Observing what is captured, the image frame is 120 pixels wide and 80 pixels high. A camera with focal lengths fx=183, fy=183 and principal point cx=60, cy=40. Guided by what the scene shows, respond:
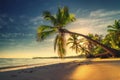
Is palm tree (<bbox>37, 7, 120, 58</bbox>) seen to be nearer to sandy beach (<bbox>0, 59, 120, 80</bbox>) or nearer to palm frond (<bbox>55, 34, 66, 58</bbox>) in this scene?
palm frond (<bbox>55, 34, 66, 58</bbox>)

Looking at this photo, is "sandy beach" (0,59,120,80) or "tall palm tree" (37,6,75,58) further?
"tall palm tree" (37,6,75,58)

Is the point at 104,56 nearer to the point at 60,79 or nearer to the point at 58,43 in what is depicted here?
the point at 58,43

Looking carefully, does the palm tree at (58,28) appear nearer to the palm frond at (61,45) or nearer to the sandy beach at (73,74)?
the palm frond at (61,45)

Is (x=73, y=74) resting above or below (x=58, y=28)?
below

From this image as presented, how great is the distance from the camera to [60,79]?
6223 mm

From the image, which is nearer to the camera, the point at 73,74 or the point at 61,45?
the point at 73,74

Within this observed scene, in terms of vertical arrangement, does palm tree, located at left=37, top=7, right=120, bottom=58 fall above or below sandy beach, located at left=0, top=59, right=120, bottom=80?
above

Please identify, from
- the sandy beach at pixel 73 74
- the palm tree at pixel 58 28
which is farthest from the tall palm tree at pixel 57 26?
the sandy beach at pixel 73 74

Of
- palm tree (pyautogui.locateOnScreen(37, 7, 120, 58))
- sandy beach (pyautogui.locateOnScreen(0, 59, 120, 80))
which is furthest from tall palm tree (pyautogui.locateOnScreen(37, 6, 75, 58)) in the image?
sandy beach (pyautogui.locateOnScreen(0, 59, 120, 80))

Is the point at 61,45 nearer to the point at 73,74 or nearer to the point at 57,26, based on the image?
the point at 57,26

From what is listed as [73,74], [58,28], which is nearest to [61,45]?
[58,28]

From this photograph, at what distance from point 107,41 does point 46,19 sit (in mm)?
21011

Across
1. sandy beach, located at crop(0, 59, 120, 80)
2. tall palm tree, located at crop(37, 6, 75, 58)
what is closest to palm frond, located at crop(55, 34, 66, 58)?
tall palm tree, located at crop(37, 6, 75, 58)

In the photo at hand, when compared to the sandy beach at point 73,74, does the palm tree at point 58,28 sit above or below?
above
